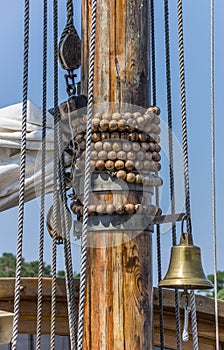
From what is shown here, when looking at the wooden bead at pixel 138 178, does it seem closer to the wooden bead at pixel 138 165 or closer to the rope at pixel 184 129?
the wooden bead at pixel 138 165

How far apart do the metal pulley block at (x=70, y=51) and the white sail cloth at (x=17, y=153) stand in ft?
1.07

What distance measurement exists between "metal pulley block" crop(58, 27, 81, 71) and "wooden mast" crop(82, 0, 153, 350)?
46 cm

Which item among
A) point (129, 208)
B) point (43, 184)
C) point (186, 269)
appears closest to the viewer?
point (129, 208)

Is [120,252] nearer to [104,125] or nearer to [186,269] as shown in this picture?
[186,269]

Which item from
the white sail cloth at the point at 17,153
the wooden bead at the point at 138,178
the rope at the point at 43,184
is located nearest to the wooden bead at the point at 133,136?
the wooden bead at the point at 138,178

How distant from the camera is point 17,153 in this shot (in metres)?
3.54

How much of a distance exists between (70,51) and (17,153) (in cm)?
57

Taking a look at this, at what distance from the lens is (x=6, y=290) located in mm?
3799

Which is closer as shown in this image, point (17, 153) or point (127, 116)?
point (127, 116)

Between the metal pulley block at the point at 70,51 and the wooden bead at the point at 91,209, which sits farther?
the metal pulley block at the point at 70,51

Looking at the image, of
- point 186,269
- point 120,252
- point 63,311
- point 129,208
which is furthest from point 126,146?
point 63,311

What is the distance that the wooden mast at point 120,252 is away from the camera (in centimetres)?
252

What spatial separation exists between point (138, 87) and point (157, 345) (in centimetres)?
179

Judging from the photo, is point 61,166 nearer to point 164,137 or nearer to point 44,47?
point 164,137
